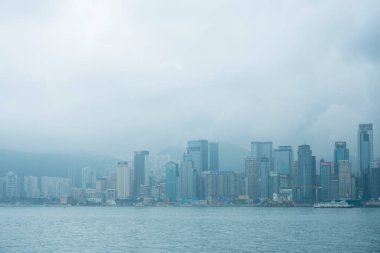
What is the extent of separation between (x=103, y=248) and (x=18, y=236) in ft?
57.0

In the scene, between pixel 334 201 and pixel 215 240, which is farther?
pixel 334 201

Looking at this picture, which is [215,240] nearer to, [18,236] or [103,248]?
[103,248]

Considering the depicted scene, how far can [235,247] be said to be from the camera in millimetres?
47969

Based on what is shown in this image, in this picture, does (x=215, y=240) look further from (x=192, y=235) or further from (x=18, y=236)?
(x=18, y=236)

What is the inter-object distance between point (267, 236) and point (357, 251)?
15757 millimetres

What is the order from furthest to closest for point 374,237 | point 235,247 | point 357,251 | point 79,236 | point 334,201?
point 334,201 < point 79,236 < point 374,237 < point 235,247 < point 357,251

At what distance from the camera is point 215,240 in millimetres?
55000

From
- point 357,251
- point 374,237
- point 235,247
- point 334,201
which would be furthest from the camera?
point 334,201

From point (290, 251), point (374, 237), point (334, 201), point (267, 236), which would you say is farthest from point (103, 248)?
point (334, 201)

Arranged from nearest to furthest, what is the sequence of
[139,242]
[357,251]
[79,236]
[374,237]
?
1. [357,251]
2. [139,242]
3. [374,237]
4. [79,236]

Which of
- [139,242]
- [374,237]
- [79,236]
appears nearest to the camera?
[139,242]

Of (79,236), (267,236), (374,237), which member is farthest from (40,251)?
(374,237)

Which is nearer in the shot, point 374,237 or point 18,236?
point 374,237

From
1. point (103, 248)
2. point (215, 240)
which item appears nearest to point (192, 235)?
point (215, 240)
